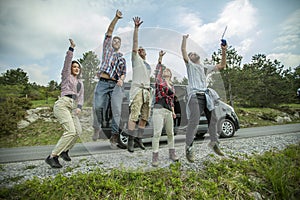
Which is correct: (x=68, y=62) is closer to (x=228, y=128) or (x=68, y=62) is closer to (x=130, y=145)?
(x=130, y=145)

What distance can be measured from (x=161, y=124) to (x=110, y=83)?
2.49ft

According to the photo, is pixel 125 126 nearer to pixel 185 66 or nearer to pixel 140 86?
pixel 140 86

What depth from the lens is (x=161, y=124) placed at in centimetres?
208

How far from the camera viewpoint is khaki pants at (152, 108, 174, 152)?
1.98 m

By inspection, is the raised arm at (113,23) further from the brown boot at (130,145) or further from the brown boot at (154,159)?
the brown boot at (154,159)

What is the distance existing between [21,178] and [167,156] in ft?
6.15

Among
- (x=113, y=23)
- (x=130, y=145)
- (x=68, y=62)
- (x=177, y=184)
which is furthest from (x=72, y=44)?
(x=177, y=184)

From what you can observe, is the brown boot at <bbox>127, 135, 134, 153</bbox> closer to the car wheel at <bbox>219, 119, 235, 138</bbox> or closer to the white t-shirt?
the white t-shirt

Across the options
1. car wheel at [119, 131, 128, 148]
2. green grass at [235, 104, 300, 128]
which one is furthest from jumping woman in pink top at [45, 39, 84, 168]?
green grass at [235, 104, 300, 128]

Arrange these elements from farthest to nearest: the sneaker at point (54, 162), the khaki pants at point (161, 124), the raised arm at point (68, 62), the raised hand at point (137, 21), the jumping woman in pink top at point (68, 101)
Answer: the sneaker at point (54, 162), the jumping woman in pink top at point (68, 101), the raised arm at point (68, 62), the khaki pants at point (161, 124), the raised hand at point (137, 21)

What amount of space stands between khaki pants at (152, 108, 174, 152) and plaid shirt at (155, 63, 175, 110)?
10 centimetres

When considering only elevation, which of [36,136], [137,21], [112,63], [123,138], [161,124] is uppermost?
[137,21]

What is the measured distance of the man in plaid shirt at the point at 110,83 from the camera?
1601 millimetres

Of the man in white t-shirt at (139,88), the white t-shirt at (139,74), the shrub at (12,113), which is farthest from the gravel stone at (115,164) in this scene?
the shrub at (12,113)
